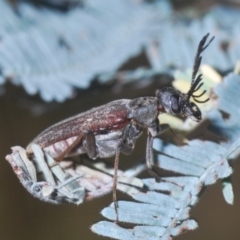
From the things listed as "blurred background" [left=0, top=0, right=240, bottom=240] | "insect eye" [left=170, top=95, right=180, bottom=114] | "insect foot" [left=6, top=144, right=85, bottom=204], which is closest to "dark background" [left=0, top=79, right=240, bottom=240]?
"blurred background" [left=0, top=0, right=240, bottom=240]

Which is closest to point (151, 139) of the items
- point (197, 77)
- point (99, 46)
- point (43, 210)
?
point (197, 77)

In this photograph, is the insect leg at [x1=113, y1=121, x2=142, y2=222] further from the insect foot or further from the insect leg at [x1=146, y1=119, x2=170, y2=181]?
the insect foot

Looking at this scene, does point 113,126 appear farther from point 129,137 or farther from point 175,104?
point 175,104

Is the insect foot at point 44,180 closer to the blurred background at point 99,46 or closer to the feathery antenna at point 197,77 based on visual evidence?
the blurred background at point 99,46

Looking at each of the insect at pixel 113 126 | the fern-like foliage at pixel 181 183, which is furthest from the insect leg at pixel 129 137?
the fern-like foliage at pixel 181 183

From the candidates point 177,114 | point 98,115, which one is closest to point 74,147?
point 98,115

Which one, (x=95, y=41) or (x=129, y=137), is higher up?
(x=95, y=41)

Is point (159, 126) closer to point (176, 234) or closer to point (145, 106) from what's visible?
point (145, 106)
